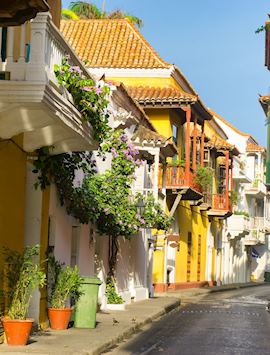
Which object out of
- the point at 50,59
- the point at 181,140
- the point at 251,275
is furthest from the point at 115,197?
the point at 251,275

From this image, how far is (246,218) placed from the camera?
206 ft

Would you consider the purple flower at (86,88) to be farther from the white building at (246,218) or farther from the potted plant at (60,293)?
the white building at (246,218)

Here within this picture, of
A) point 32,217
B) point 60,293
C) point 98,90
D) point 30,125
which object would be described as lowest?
point 60,293

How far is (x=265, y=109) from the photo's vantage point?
56.1 m

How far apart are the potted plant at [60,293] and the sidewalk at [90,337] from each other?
0.27 m

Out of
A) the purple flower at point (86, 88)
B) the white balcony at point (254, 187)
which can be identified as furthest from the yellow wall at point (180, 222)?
the white balcony at point (254, 187)

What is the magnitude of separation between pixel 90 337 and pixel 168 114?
79.5 ft

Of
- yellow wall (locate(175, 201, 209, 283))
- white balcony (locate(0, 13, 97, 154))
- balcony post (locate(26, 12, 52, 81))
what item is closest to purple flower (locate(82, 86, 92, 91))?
white balcony (locate(0, 13, 97, 154))

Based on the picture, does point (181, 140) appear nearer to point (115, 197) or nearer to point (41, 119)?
point (115, 197)

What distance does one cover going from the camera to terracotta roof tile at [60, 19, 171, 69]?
40.1m

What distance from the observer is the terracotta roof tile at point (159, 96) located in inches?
1483

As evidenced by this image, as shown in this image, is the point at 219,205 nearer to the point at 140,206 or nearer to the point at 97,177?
the point at 140,206

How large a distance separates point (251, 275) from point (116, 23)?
3924 cm

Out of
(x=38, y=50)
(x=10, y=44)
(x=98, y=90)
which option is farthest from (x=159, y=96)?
(x=38, y=50)
